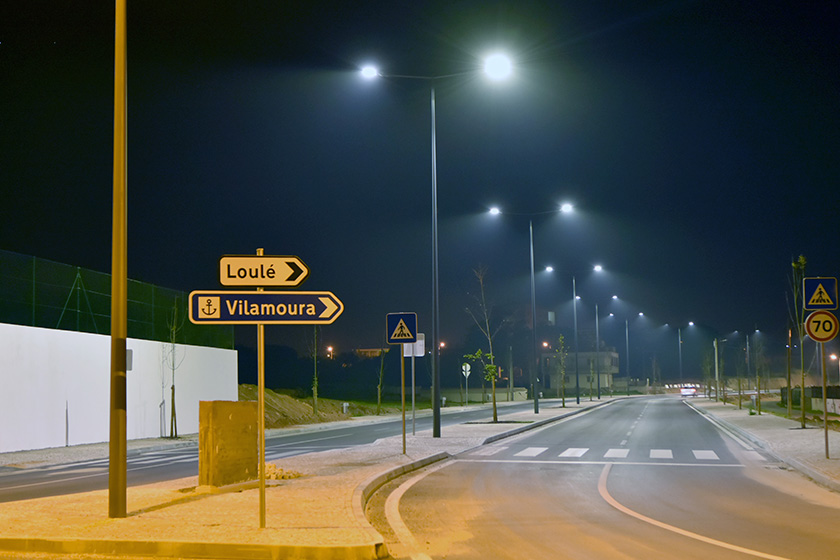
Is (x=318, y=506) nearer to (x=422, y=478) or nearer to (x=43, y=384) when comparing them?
(x=422, y=478)

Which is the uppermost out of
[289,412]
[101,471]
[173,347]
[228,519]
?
[173,347]

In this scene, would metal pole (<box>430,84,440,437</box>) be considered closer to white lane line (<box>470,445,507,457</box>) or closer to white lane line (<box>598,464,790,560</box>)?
white lane line (<box>470,445,507,457</box>)

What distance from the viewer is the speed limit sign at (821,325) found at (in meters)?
16.6

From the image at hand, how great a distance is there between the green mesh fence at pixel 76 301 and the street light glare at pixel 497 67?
53.7 feet

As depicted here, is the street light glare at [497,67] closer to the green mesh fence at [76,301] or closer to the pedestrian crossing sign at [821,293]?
the pedestrian crossing sign at [821,293]

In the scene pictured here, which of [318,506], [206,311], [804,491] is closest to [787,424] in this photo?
[804,491]

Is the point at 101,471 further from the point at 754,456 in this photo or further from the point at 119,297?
the point at 754,456

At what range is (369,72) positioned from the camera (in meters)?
22.2

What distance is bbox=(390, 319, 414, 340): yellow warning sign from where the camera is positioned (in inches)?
677

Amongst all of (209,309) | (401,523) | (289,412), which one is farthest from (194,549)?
(289,412)

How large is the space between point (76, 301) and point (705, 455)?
21.8m

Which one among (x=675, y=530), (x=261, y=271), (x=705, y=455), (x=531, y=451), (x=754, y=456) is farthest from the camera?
(x=531, y=451)

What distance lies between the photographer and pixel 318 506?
1042 centimetres

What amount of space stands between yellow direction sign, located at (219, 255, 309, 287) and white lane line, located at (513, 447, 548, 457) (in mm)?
11799
